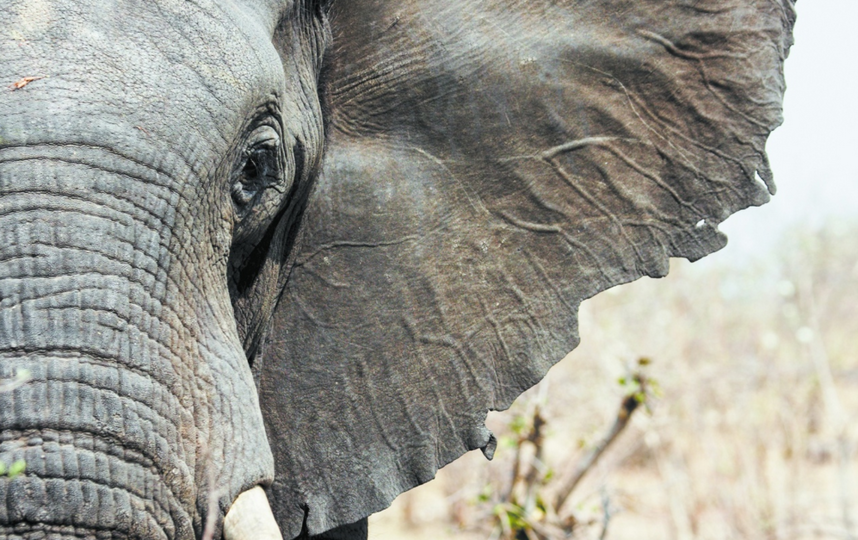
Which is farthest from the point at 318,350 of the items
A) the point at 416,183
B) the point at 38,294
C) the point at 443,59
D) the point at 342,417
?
the point at 38,294

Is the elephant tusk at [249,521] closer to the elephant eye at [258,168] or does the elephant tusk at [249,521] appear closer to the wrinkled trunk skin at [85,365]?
the wrinkled trunk skin at [85,365]

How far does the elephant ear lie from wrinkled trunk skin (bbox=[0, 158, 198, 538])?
0.62m

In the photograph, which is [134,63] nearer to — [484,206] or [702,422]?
[484,206]

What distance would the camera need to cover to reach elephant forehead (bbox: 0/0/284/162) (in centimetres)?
152

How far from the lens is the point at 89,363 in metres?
1.49

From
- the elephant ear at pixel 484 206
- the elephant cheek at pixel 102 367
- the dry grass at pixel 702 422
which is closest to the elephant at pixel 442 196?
the elephant ear at pixel 484 206

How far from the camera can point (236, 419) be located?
68.1 inches

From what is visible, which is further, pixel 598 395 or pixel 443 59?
pixel 598 395

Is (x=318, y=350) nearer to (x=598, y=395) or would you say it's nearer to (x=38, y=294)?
(x=38, y=294)

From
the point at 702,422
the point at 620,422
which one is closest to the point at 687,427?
the point at 702,422

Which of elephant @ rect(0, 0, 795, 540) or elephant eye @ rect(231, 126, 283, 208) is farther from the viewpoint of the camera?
elephant @ rect(0, 0, 795, 540)

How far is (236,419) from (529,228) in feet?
2.80

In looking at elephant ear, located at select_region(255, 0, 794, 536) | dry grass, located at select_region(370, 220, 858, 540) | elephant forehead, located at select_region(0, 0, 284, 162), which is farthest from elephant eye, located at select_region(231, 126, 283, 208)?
dry grass, located at select_region(370, 220, 858, 540)

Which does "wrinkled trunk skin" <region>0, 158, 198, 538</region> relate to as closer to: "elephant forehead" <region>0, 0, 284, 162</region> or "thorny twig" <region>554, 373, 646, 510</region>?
"elephant forehead" <region>0, 0, 284, 162</region>
